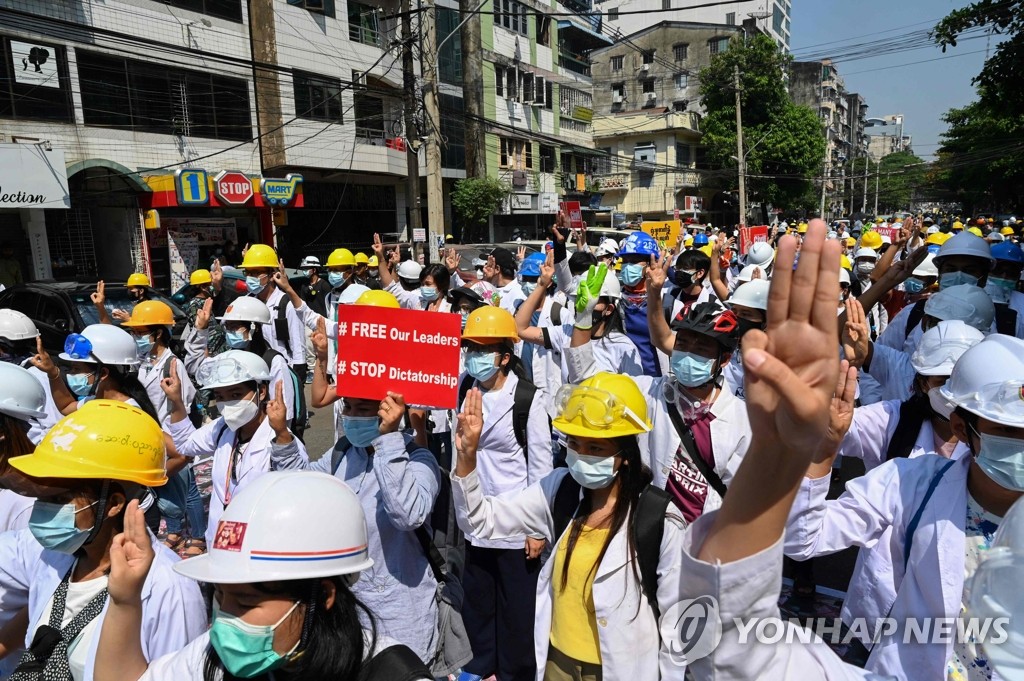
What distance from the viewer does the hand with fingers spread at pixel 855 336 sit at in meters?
3.00

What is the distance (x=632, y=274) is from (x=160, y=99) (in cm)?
1684

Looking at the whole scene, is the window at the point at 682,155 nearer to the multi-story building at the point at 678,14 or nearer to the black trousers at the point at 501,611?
the multi-story building at the point at 678,14

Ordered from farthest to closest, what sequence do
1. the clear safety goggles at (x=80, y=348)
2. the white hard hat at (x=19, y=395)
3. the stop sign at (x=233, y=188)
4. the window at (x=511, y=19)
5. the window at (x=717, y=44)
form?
the window at (x=717, y=44) → the window at (x=511, y=19) → the stop sign at (x=233, y=188) → the clear safety goggles at (x=80, y=348) → the white hard hat at (x=19, y=395)

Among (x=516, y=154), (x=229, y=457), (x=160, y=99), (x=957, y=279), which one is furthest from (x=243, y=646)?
(x=516, y=154)

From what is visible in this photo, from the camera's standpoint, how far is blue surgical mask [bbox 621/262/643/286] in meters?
5.68

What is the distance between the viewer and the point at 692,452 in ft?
9.78

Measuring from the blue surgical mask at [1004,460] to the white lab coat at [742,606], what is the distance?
3.40ft

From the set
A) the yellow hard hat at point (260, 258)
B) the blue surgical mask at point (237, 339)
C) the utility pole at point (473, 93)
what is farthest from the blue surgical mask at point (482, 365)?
the utility pole at point (473, 93)

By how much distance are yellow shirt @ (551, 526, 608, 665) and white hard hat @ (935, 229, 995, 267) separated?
382 centimetres

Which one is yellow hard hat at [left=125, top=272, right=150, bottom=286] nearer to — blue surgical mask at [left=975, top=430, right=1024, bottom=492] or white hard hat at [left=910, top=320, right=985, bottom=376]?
white hard hat at [left=910, top=320, right=985, bottom=376]

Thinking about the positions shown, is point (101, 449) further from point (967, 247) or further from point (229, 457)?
point (967, 247)

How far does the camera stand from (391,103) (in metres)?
24.1

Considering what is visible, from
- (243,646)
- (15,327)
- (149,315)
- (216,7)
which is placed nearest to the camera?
(243,646)

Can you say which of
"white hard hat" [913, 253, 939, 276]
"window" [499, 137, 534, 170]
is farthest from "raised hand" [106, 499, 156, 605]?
"window" [499, 137, 534, 170]
